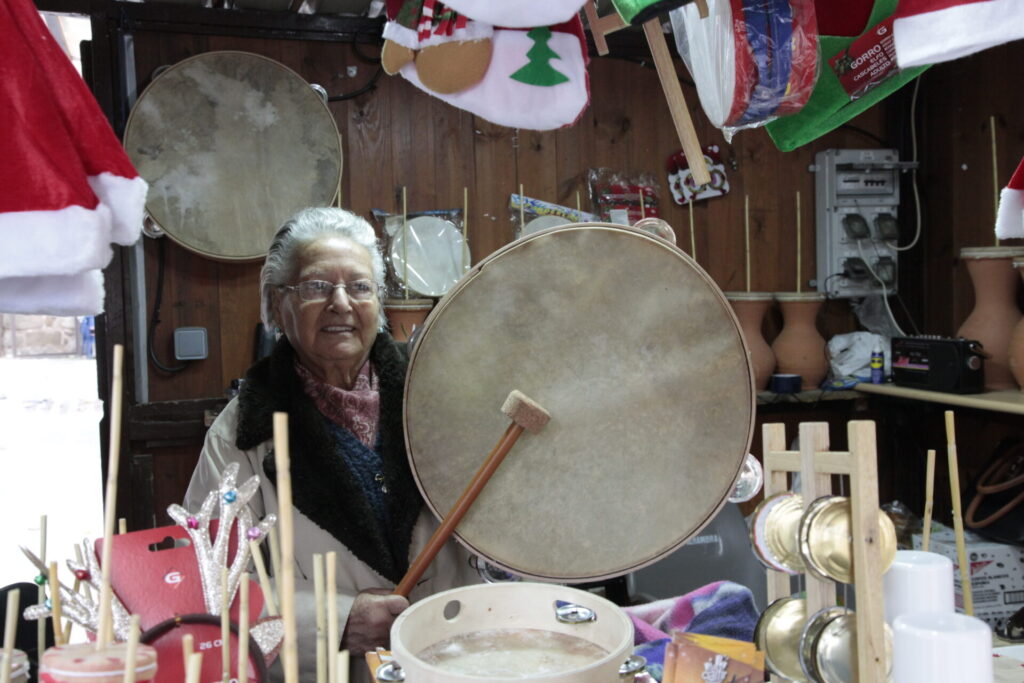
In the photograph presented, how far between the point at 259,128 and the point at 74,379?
9069 mm

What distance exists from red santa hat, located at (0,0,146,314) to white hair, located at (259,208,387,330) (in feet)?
2.93

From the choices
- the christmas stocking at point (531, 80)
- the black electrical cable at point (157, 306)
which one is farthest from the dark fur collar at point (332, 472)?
the black electrical cable at point (157, 306)

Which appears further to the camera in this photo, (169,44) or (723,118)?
(169,44)

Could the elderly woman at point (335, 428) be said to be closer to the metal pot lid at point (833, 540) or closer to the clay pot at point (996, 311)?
the metal pot lid at point (833, 540)

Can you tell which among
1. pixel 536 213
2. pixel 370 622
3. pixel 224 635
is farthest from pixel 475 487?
pixel 536 213

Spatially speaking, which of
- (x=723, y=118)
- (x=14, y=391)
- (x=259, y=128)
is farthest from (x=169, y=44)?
(x=14, y=391)

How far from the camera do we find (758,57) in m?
1.24

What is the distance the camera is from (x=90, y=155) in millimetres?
835

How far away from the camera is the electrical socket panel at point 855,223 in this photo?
379 centimetres

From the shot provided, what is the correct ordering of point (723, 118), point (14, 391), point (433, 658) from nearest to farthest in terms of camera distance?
point (433, 658) < point (723, 118) < point (14, 391)

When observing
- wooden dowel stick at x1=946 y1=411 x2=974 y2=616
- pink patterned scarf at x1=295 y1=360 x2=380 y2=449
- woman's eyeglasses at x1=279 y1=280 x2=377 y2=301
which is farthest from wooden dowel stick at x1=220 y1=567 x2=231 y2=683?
woman's eyeglasses at x1=279 y1=280 x2=377 y2=301

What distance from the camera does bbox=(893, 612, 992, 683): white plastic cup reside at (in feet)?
2.15

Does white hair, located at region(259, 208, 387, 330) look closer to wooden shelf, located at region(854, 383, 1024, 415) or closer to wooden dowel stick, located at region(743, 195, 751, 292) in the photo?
wooden shelf, located at region(854, 383, 1024, 415)

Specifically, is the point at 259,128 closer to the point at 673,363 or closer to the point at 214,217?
the point at 214,217
